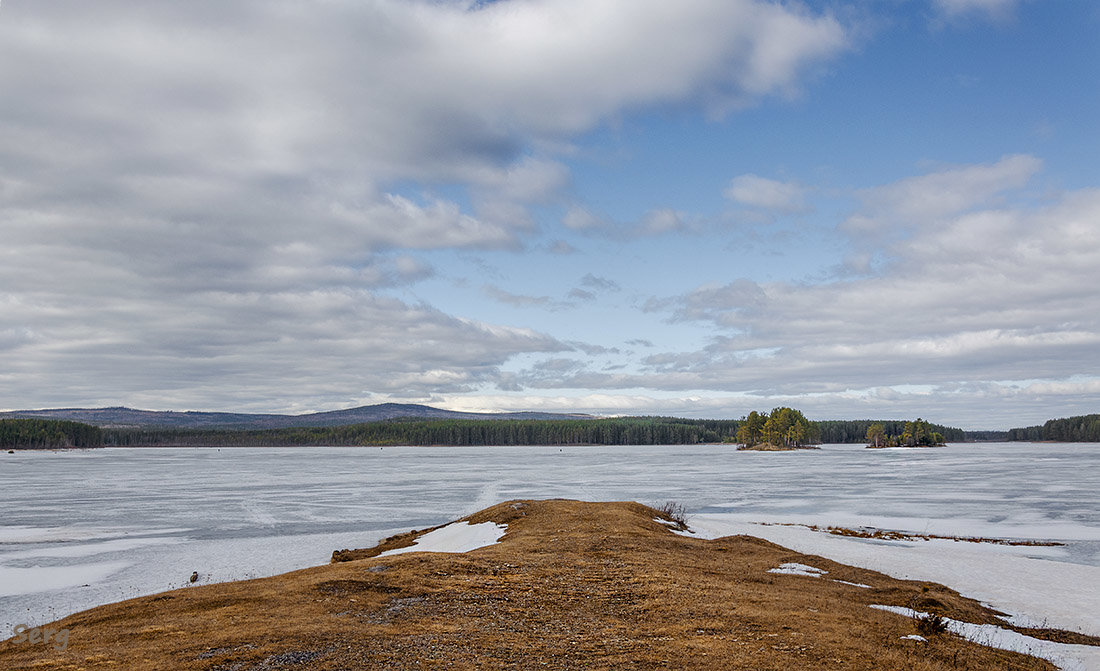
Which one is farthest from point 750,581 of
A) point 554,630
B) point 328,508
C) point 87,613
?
point 328,508

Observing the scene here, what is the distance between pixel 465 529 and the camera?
24672 mm

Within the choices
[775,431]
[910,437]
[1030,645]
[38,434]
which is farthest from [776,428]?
[38,434]

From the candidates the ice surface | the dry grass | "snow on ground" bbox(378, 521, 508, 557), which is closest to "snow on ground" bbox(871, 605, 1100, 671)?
the dry grass

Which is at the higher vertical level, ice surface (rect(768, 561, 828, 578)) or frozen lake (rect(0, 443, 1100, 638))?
ice surface (rect(768, 561, 828, 578))

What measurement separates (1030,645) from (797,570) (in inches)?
249

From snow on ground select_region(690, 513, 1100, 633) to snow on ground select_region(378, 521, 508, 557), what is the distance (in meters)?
7.37

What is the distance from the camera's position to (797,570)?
60.6ft

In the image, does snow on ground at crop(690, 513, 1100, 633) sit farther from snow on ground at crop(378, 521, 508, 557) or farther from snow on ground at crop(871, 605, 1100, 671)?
snow on ground at crop(378, 521, 508, 557)

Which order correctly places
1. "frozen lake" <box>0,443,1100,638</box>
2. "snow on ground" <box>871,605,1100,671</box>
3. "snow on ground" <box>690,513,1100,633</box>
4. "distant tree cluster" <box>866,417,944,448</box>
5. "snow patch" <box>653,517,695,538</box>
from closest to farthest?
"snow on ground" <box>871,605,1100,671</box> → "snow on ground" <box>690,513,1100,633</box> → "frozen lake" <box>0,443,1100,638</box> → "snow patch" <box>653,517,695,538</box> → "distant tree cluster" <box>866,417,944,448</box>

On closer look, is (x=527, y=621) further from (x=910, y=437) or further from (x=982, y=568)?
(x=910, y=437)

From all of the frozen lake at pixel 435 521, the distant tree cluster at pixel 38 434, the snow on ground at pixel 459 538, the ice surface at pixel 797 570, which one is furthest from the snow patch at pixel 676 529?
the distant tree cluster at pixel 38 434

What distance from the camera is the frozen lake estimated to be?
61.2 feet

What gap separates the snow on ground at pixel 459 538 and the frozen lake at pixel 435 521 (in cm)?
295

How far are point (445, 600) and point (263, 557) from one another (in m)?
11.9
